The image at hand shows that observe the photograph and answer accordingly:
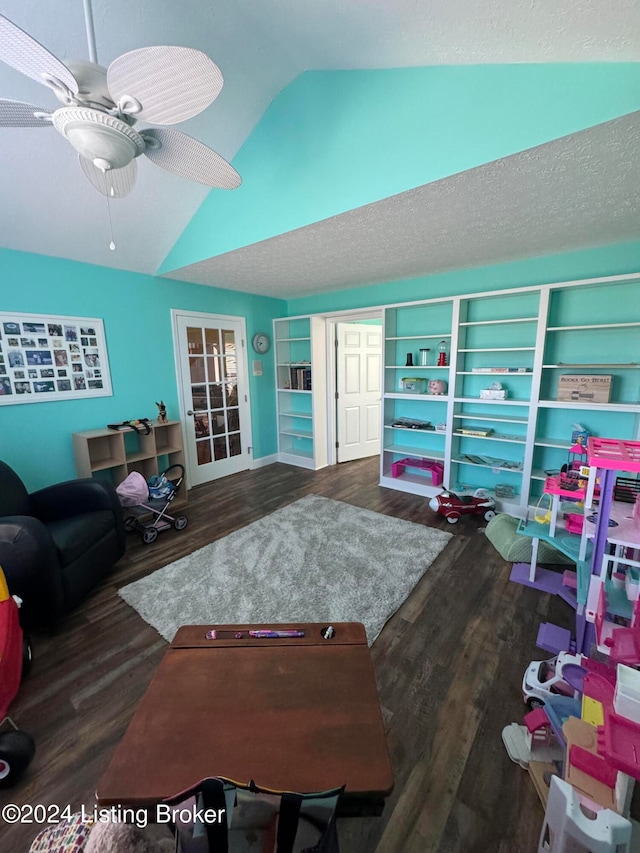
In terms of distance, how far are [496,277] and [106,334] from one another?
12.1 feet

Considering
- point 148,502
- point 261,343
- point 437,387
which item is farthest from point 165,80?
point 261,343

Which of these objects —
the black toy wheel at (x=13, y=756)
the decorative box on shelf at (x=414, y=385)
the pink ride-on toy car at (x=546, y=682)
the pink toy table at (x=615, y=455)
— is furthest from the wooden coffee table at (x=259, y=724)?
the decorative box on shelf at (x=414, y=385)

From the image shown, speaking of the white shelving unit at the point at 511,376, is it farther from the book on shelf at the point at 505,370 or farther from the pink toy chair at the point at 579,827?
the pink toy chair at the point at 579,827

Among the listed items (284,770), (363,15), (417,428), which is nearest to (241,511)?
(417,428)

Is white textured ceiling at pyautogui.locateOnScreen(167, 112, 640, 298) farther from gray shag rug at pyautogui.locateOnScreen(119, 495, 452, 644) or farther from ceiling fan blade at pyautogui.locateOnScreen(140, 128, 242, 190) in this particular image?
gray shag rug at pyautogui.locateOnScreen(119, 495, 452, 644)

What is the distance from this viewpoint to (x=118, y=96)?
1.11 meters

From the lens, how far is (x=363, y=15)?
1.32 m

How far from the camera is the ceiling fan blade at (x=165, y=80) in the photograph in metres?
0.97

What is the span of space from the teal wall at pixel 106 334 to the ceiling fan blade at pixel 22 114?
73.1 inches

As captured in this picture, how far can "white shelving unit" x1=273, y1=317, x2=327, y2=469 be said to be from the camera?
14.8ft

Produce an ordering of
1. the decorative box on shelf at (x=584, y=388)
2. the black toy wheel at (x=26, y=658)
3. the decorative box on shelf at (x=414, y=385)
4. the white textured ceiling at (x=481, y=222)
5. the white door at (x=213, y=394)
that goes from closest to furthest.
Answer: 1. the white textured ceiling at (x=481, y=222)
2. the black toy wheel at (x=26, y=658)
3. the decorative box on shelf at (x=584, y=388)
4. the decorative box on shelf at (x=414, y=385)
5. the white door at (x=213, y=394)

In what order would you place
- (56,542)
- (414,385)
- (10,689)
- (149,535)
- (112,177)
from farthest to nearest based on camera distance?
(414,385), (149,535), (56,542), (112,177), (10,689)

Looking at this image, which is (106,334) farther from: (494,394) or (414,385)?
(494,394)

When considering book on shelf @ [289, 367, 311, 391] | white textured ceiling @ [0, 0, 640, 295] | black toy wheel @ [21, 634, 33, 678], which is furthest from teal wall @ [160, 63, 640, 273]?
black toy wheel @ [21, 634, 33, 678]
